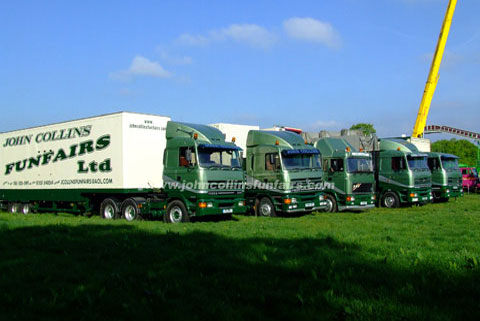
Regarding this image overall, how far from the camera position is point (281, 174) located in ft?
54.8

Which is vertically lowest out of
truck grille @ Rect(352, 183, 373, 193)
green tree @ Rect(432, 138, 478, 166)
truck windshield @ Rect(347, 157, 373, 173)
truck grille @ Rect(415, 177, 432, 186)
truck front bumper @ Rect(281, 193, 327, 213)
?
truck front bumper @ Rect(281, 193, 327, 213)

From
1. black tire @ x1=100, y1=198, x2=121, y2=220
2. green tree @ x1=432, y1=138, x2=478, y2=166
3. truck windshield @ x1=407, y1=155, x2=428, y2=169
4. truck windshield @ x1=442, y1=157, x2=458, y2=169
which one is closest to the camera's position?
black tire @ x1=100, y1=198, x2=121, y2=220

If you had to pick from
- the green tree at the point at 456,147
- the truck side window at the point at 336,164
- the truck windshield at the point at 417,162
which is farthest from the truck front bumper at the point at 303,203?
the green tree at the point at 456,147

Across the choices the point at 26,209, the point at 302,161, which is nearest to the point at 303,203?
the point at 302,161

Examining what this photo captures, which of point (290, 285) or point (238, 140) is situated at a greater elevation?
point (238, 140)

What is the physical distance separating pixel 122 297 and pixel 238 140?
1375 cm

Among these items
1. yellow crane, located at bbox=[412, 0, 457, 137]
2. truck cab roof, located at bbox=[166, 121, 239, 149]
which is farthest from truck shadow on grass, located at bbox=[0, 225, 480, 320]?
yellow crane, located at bbox=[412, 0, 457, 137]

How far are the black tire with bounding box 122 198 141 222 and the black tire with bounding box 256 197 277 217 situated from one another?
15.4 ft

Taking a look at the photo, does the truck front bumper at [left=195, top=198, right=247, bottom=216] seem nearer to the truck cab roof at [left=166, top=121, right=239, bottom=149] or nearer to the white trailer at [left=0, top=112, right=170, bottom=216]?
the truck cab roof at [left=166, top=121, right=239, bottom=149]

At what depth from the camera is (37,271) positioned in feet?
21.9

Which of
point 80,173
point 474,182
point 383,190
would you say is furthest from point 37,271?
point 474,182

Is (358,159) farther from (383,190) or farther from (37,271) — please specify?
(37,271)

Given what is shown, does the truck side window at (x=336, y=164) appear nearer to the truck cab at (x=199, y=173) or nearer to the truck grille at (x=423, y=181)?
the truck grille at (x=423, y=181)

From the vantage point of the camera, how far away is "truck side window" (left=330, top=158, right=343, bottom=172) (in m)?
19.3
